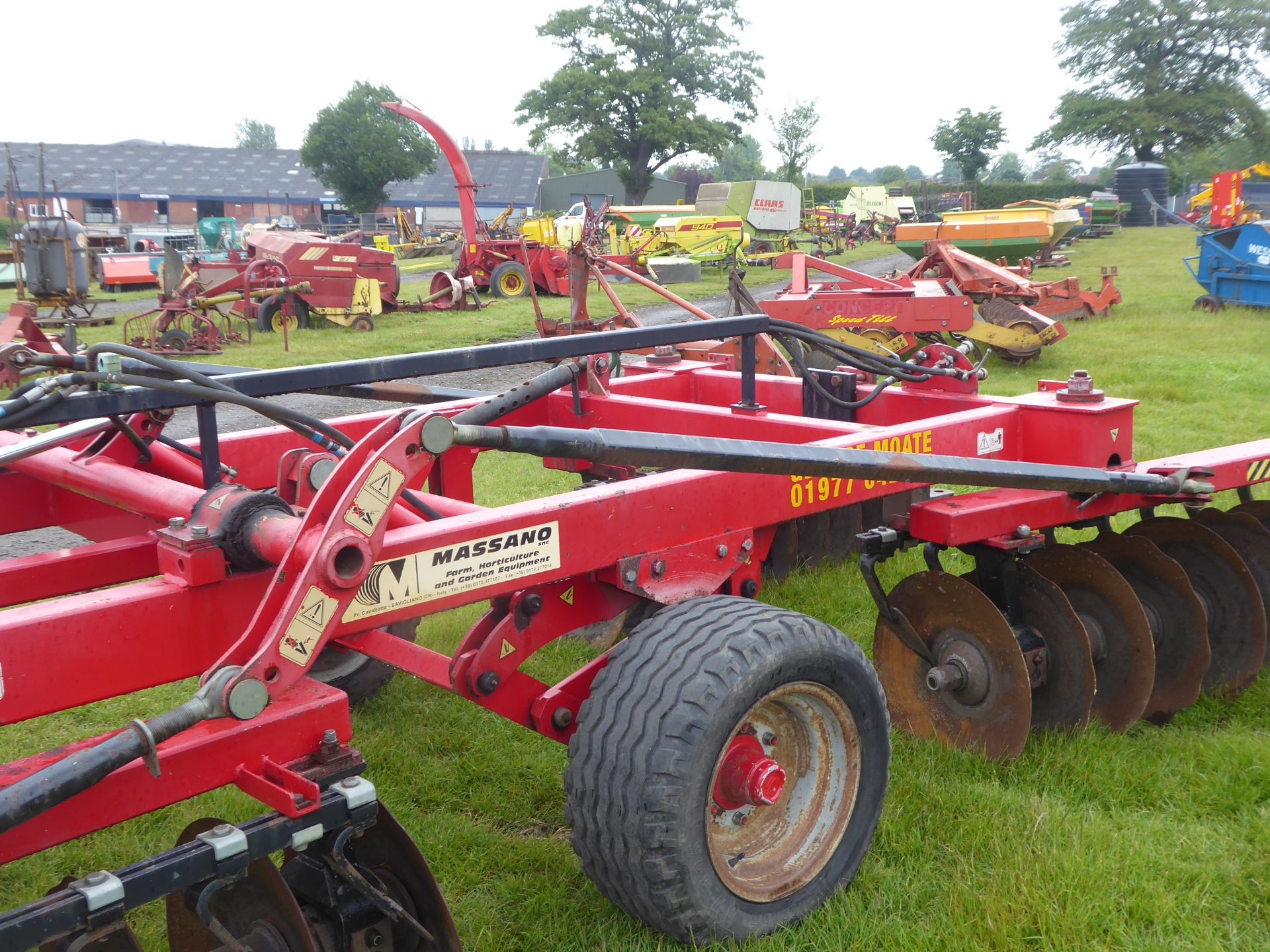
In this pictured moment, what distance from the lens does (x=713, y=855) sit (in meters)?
2.30

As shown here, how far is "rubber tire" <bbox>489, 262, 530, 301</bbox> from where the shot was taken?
65.9 ft

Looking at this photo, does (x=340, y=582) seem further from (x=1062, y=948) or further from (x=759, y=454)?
(x=1062, y=948)

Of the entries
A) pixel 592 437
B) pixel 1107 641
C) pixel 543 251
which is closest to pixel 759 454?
pixel 592 437

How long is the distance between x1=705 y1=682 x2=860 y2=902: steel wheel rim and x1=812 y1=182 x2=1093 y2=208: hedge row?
161 ft

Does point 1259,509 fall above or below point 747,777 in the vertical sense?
above

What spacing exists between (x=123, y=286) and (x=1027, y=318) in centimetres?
2133

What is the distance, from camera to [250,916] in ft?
6.51

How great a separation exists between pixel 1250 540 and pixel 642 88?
5513cm

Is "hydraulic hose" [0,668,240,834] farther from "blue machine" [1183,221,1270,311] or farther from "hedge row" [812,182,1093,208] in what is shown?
"hedge row" [812,182,1093,208]

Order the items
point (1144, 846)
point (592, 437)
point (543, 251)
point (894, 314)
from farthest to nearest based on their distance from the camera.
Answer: point (543, 251)
point (894, 314)
point (1144, 846)
point (592, 437)

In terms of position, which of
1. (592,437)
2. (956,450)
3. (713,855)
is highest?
(592,437)

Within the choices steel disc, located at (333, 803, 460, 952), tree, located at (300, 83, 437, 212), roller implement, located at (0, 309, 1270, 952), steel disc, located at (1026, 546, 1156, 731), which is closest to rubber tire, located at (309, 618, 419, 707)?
roller implement, located at (0, 309, 1270, 952)

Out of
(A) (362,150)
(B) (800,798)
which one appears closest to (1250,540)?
(B) (800,798)

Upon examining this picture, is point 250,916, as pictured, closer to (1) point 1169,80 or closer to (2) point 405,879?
(2) point 405,879
